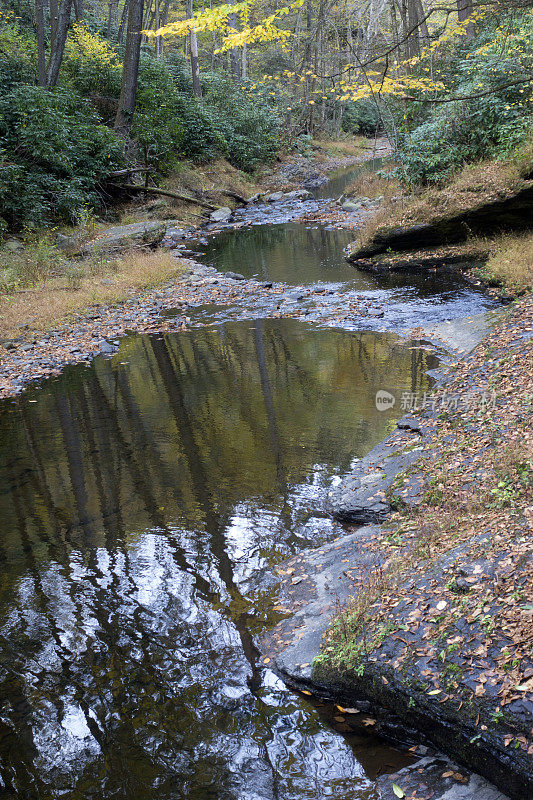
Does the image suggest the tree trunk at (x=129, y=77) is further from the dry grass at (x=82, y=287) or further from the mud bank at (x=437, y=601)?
the mud bank at (x=437, y=601)

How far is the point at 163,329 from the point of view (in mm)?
13438

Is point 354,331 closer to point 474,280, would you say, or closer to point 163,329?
point 474,280

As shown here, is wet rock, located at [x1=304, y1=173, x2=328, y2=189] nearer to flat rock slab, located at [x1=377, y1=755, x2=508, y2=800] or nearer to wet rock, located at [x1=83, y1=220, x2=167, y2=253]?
wet rock, located at [x1=83, y1=220, x2=167, y2=253]

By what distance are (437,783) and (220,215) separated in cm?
2506

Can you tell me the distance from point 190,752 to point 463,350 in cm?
787

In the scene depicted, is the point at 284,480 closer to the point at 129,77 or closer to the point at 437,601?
the point at 437,601

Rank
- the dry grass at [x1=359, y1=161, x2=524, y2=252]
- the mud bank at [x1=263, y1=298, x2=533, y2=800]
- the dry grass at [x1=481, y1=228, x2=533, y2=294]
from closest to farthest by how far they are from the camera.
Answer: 1. the mud bank at [x1=263, y1=298, x2=533, y2=800]
2. the dry grass at [x1=481, y1=228, x2=533, y2=294]
3. the dry grass at [x1=359, y1=161, x2=524, y2=252]

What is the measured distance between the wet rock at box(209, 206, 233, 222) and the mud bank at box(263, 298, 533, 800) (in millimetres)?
21093

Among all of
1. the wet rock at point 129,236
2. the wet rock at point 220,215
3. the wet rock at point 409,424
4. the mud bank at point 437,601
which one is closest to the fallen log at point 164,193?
the wet rock at point 220,215

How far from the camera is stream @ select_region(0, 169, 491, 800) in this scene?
148 inches

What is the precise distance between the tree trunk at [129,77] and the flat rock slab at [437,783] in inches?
989

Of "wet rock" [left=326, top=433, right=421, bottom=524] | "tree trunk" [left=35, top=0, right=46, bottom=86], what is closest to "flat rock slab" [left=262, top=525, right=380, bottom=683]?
"wet rock" [left=326, top=433, right=421, bottom=524]

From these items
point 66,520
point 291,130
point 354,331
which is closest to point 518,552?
point 66,520

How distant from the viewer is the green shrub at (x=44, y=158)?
18938mm
